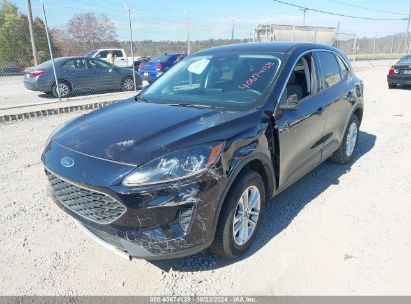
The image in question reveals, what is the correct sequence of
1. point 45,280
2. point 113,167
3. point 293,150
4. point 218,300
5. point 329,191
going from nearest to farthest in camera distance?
point 113,167
point 218,300
point 45,280
point 293,150
point 329,191

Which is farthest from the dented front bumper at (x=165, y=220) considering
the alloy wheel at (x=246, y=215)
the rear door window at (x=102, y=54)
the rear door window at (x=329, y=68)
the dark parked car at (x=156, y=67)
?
the rear door window at (x=102, y=54)

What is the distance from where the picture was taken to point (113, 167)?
7.65 ft

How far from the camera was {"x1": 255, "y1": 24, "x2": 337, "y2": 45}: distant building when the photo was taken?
2680 cm

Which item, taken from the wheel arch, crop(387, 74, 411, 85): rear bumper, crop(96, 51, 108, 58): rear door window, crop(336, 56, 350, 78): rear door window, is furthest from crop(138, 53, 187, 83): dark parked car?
the wheel arch

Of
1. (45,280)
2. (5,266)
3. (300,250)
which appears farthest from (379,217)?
(5,266)

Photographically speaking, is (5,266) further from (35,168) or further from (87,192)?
(35,168)

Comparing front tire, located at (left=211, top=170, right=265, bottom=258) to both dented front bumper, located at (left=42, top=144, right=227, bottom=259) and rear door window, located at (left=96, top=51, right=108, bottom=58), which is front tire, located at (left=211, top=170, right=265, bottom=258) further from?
rear door window, located at (left=96, top=51, right=108, bottom=58)

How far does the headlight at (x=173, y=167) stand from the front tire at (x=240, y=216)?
408mm

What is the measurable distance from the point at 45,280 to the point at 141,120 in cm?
153

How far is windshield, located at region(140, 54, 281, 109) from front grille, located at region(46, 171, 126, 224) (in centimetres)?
136

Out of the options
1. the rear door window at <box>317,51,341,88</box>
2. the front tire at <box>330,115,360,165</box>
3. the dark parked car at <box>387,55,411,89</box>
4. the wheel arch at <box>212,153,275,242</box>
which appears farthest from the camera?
the dark parked car at <box>387,55,411,89</box>

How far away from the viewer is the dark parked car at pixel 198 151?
2.32 metres

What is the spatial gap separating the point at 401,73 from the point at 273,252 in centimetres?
1288

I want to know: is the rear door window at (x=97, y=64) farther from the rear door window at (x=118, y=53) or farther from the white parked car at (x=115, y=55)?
the rear door window at (x=118, y=53)
